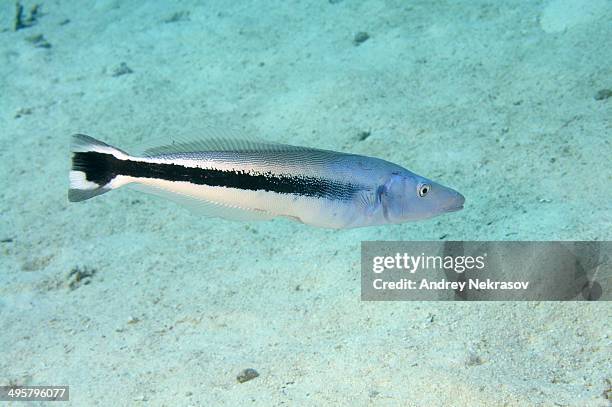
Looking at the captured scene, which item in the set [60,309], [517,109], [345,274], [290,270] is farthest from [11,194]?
[517,109]

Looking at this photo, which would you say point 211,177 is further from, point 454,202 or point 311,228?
point 311,228

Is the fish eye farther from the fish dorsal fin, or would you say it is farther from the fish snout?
the fish dorsal fin

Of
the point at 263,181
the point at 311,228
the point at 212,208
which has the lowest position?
the point at 311,228

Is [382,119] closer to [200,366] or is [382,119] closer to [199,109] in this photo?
[199,109]

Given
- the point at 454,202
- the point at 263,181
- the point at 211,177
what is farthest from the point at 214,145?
the point at 454,202

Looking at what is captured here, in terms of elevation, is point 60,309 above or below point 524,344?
below

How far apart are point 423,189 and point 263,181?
0.84m

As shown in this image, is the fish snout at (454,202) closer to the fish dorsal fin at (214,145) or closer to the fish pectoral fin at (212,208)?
the fish dorsal fin at (214,145)

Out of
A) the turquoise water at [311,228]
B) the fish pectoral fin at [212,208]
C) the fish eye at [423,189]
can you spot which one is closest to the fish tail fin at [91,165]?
the fish pectoral fin at [212,208]

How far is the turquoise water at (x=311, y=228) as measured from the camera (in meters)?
3.33

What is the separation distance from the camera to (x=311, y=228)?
5133 mm

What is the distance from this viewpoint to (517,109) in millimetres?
6074

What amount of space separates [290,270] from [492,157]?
2.50m

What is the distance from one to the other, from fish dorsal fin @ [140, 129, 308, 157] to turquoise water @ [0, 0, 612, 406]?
0.06 m
